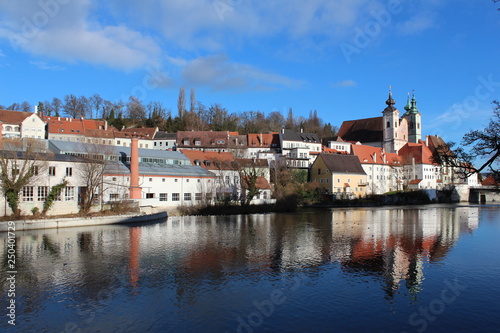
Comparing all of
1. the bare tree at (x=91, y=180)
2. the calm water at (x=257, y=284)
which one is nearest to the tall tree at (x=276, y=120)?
the bare tree at (x=91, y=180)

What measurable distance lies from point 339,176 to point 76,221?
4998 centimetres

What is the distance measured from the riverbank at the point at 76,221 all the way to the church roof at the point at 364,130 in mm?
75992

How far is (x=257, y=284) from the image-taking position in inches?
631

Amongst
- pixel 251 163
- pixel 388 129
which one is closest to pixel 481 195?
pixel 388 129

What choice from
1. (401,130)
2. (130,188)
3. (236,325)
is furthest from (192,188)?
(401,130)

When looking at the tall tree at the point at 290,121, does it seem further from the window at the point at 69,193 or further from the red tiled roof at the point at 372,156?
the window at the point at 69,193

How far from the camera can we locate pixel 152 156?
57000 mm

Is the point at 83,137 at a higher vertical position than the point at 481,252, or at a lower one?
higher

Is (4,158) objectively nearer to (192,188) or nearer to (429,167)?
(192,188)

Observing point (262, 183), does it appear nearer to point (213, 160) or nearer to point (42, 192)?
point (213, 160)

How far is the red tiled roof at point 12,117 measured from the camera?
76.5 m

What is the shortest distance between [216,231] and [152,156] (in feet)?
91.1

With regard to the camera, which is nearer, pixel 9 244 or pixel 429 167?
pixel 9 244

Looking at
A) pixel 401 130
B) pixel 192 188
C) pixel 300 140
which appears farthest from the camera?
pixel 401 130
